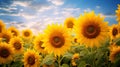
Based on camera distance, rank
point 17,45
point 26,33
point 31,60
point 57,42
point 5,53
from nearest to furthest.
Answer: point 57,42 → point 31,60 → point 5,53 → point 17,45 → point 26,33

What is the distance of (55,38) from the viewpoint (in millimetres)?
5074

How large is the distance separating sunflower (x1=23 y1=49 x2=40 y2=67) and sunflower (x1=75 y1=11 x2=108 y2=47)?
171cm

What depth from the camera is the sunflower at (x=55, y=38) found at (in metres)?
4.97

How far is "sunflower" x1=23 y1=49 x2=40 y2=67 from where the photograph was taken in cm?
587

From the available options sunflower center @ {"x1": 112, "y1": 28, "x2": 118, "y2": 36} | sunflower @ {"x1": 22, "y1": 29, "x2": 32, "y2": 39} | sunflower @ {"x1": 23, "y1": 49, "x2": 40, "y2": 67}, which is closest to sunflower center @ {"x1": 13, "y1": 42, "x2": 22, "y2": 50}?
sunflower @ {"x1": 23, "y1": 49, "x2": 40, "y2": 67}

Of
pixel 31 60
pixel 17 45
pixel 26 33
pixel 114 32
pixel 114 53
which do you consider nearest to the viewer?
pixel 114 53

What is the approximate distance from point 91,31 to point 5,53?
293 cm

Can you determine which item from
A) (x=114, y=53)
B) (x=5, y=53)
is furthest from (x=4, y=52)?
(x=114, y=53)

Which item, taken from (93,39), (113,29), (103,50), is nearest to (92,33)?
(93,39)

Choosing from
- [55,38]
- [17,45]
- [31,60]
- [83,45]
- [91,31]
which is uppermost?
[91,31]

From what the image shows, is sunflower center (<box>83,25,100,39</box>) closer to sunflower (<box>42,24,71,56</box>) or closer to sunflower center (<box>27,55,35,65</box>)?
sunflower (<box>42,24,71,56</box>)

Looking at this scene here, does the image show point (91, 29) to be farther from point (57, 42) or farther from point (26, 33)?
point (26, 33)

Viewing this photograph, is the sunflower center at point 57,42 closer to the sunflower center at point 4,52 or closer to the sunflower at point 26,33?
the sunflower center at point 4,52

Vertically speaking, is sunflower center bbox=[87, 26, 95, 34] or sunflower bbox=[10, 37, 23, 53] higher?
sunflower center bbox=[87, 26, 95, 34]
